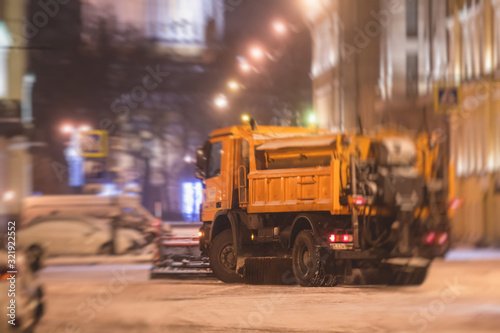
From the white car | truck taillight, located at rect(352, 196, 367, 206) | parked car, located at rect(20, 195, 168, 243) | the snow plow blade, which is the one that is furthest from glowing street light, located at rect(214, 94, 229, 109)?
truck taillight, located at rect(352, 196, 367, 206)

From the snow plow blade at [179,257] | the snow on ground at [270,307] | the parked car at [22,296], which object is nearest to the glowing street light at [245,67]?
the snow plow blade at [179,257]

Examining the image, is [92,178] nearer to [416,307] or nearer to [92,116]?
[416,307]

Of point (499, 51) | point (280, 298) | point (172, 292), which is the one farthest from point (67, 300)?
point (499, 51)

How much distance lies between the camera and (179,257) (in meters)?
21.2

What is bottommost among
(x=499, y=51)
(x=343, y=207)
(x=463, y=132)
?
(x=343, y=207)

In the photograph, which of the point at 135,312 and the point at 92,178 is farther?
the point at 92,178

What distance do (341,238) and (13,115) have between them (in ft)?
94.3

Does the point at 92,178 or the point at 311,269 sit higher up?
the point at 92,178

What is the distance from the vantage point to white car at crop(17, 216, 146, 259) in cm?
2791

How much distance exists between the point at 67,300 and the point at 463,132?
2920cm

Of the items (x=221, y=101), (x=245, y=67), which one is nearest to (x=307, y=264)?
(x=245, y=67)

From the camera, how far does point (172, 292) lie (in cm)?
1611

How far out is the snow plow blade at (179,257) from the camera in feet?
68.4

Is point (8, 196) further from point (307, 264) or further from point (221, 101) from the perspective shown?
point (307, 264)
